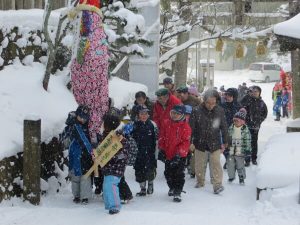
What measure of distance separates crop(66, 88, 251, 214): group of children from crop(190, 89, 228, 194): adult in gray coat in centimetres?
62

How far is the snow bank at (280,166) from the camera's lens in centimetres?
658

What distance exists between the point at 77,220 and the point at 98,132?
1.98 metres

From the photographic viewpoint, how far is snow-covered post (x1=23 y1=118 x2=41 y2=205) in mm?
6227

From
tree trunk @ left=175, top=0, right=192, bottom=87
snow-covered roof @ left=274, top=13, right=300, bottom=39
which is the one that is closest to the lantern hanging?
tree trunk @ left=175, top=0, right=192, bottom=87

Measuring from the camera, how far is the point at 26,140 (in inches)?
245

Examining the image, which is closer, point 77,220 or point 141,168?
point 77,220

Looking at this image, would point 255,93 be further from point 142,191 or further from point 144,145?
point 142,191

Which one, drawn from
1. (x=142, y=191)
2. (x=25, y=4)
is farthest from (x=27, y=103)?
(x=25, y=4)

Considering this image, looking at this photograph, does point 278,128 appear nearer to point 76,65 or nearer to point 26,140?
point 76,65

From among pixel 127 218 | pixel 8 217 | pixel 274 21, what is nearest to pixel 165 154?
pixel 127 218

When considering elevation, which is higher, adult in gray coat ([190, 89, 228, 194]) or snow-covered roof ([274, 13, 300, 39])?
snow-covered roof ([274, 13, 300, 39])

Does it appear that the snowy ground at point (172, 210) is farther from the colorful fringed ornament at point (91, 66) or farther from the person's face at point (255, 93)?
the person's face at point (255, 93)

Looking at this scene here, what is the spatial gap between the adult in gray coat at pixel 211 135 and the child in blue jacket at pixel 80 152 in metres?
2.14

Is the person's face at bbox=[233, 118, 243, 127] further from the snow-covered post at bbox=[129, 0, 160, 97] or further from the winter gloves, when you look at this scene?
the snow-covered post at bbox=[129, 0, 160, 97]
